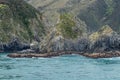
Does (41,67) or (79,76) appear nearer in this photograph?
(79,76)

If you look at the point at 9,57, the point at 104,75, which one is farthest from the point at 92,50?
the point at 104,75

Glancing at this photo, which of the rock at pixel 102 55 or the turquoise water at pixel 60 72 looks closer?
the turquoise water at pixel 60 72

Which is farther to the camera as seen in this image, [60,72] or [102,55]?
[102,55]

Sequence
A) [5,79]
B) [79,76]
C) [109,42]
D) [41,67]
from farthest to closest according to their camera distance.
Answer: [109,42], [41,67], [79,76], [5,79]

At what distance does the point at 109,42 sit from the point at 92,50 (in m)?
8.78

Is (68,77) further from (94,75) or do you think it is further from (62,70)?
(62,70)

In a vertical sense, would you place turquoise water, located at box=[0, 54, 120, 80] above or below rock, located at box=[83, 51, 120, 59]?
below

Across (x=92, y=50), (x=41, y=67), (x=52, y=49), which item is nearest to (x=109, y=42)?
(x=92, y=50)

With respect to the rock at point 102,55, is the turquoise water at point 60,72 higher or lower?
lower

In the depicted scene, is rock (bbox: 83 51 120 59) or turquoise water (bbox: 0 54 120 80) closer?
turquoise water (bbox: 0 54 120 80)

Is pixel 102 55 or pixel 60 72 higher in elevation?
pixel 102 55

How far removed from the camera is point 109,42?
19162 cm

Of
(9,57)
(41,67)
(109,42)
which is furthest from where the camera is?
(109,42)

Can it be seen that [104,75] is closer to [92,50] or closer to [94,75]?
[94,75]
